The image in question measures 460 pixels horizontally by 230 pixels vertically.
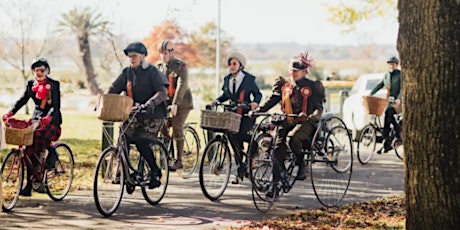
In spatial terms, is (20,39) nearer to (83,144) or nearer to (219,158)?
(83,144)

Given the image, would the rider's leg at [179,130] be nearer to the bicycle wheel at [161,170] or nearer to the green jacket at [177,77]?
the green jacket at [177,77]

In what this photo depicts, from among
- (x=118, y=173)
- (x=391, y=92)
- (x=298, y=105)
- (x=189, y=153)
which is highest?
(x=391, y=92)

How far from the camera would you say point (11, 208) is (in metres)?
9.16

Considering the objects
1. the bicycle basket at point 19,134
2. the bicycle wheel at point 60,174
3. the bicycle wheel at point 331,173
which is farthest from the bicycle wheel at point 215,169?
the bicycle basket at point 19,134

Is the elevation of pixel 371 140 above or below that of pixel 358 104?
below

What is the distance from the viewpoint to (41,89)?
31.1 ft

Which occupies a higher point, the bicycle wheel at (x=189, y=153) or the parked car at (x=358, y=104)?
the parked car at (x=358, y=104)

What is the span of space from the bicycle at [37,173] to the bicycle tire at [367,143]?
6.15 metres

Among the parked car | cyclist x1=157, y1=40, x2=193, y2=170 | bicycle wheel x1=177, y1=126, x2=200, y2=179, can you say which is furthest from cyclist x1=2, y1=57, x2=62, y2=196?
the parked car

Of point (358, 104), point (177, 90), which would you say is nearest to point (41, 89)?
point (177, 90)

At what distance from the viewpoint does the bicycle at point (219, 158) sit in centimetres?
977

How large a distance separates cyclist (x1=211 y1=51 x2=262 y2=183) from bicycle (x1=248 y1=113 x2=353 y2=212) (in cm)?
60

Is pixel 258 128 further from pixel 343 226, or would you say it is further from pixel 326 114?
pixel 343 226

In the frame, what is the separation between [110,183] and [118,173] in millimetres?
131
